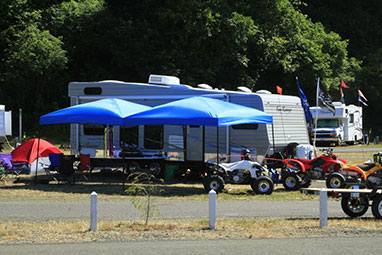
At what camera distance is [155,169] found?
1848cm

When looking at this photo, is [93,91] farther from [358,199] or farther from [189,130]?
[358,199]

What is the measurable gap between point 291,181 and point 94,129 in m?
7.60

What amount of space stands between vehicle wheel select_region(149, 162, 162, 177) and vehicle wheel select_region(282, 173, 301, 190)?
4349 millimetres

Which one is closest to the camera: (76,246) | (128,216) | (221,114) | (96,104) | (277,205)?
(76,246)

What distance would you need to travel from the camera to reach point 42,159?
19281 millimetres

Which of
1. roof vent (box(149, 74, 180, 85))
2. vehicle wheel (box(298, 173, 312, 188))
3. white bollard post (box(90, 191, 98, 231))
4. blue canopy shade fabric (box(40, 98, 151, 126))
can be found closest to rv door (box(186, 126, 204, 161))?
roof vent (box(149, 74, 180, 85))

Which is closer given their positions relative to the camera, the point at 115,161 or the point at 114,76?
the point at 115,161

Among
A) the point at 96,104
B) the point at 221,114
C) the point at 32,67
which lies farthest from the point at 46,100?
the point at 221,114

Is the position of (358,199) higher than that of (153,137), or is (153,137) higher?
(153,137)

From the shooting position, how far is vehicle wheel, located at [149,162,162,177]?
18406mm

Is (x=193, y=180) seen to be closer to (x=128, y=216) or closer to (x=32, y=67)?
(x=128, y=216)

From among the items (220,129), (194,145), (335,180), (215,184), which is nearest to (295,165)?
(335,180)

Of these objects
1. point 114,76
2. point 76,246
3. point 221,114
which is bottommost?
point 76,246

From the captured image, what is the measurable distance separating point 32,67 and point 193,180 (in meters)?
19.7
